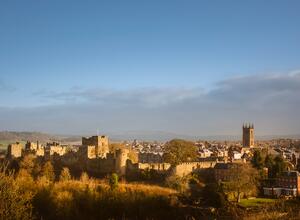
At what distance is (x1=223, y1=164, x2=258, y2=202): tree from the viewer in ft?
111

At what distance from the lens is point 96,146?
127ft

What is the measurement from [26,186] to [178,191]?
32.2 ft

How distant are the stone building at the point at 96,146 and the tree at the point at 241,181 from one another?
32.8 feet

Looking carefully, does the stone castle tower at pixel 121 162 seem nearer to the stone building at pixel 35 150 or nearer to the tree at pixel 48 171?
the tree at pixel 48 171

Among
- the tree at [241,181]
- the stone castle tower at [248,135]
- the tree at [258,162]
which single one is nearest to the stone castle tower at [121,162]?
the tree at [241,181]

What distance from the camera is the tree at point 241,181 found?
1328 inches

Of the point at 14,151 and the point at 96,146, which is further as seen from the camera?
the point at 96,146

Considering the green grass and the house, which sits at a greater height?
the house

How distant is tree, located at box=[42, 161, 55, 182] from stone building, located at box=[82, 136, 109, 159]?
3.52m

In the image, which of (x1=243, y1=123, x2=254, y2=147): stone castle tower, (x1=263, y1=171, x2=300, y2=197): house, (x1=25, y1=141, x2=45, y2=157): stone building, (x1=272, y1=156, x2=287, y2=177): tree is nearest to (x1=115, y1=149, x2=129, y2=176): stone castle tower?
(x1=25, y1=141, x2=45, y2=157): stone building

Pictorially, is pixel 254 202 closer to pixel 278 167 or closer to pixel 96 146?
pixel 278 167

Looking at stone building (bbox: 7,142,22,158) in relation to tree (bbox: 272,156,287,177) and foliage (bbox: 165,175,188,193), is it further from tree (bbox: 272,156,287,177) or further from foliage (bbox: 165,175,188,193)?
tree (bbox: 272,156,287,177)

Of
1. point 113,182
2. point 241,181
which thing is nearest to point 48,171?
point 113,182

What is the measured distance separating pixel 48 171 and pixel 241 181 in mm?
13766
